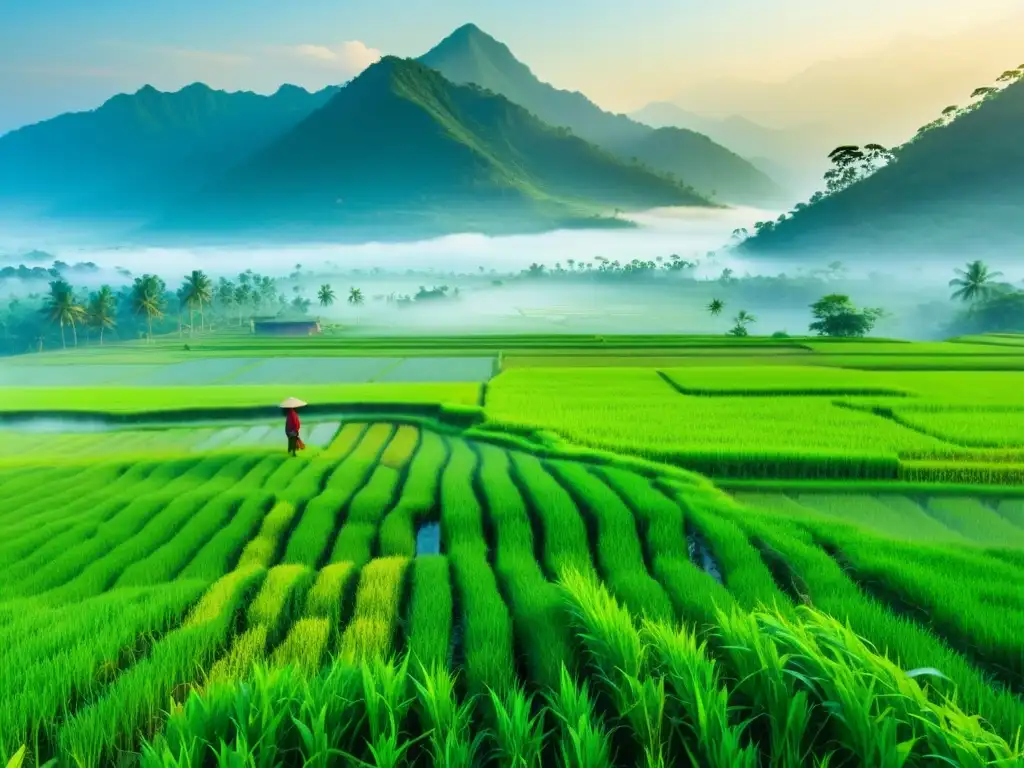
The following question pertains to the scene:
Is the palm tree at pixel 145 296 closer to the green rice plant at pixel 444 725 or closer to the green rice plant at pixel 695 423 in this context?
the green rice plant at pixel 695 423

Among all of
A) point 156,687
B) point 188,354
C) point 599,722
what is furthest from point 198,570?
point 188,354

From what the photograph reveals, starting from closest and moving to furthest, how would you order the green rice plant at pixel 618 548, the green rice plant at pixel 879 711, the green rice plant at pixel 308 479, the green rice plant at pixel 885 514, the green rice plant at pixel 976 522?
the green rice plant at pixel 879 711
the green rice plant at pixel 618 548
the green rice plant at pixel 976 522
the green rice plant at pixel 885 514
the green rice plant at pixel 308 479

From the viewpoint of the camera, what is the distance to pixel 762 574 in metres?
6.68

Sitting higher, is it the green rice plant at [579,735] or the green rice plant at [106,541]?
the green rice plant at [579,735]

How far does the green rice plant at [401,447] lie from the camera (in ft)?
41.9

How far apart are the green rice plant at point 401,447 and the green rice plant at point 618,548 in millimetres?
3581

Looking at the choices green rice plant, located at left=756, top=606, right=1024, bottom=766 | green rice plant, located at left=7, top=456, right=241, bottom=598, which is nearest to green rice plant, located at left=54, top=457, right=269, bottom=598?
green rice plant, located at left=7, top=456, right=241, bottom=598

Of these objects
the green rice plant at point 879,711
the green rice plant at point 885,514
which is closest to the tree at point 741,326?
the green rice plant at point 885,514

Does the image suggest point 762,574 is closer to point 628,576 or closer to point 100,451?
point 628,576

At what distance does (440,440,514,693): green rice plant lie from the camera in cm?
451

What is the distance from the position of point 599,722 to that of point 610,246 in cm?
20377

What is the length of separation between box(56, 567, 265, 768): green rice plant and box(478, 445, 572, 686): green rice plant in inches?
95.9

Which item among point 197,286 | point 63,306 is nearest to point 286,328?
point 197,286

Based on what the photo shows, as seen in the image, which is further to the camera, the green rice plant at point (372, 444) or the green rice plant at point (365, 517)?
the green rice plant at point (372, 444)
